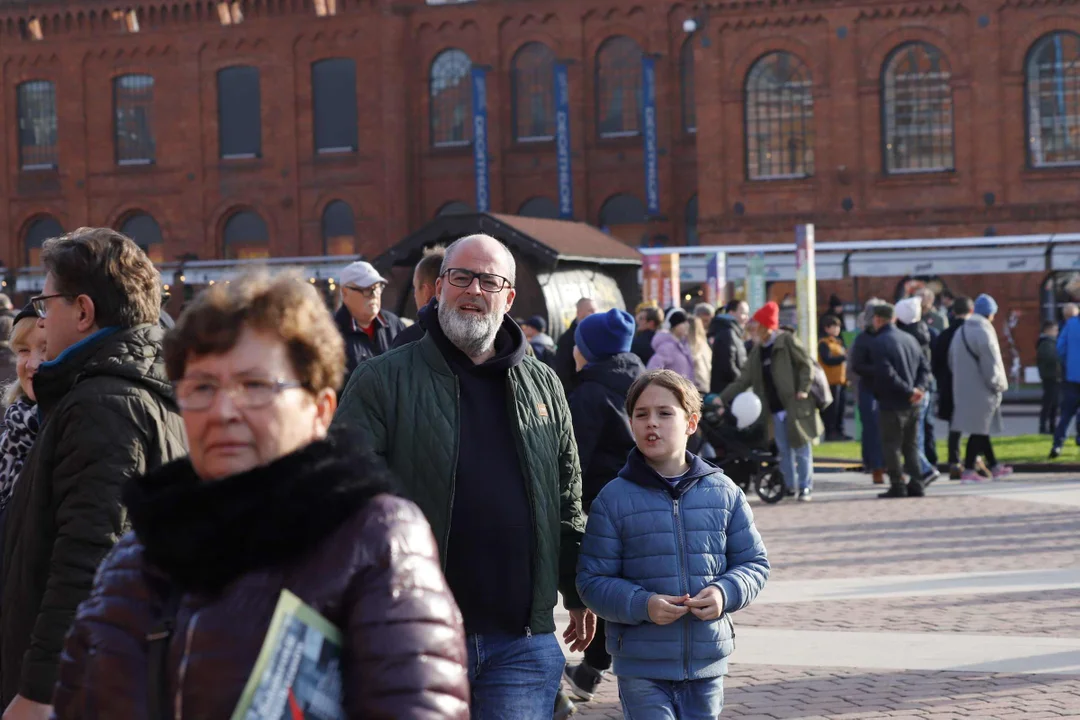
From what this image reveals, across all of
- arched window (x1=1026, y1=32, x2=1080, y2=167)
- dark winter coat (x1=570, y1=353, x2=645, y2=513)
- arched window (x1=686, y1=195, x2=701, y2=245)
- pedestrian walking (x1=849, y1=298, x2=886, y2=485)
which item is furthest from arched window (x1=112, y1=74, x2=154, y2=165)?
dark winter coat (x1=570, y1=353, x2=645, y2=513)

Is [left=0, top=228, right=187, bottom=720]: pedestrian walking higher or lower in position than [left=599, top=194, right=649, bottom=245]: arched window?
lower

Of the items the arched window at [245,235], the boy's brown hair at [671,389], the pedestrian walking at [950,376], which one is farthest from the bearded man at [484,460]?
the arched window at [245,235]

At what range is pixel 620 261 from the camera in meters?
25.5

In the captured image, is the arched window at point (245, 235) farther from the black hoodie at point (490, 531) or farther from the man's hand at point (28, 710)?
the man's hand at point (28, 710)

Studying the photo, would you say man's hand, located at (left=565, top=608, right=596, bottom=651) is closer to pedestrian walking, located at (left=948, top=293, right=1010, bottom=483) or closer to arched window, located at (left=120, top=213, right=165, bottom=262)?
pedestrian walking, located at (left=948, top=293, right=1010, bottom=483)

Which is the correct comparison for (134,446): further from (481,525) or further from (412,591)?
(412,591)

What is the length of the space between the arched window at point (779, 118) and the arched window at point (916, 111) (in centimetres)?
199

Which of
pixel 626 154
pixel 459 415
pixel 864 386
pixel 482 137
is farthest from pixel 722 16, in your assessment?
pixel 459 415

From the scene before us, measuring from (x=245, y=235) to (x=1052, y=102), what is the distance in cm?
2350

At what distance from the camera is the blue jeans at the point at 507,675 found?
430 centimetres

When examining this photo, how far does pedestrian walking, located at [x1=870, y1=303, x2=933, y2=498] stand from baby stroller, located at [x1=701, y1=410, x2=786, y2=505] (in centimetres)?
109

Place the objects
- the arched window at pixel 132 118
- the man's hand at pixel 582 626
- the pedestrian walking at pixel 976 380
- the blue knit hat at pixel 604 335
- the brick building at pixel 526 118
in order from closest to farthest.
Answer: the man's hand at pixel 582 626
the blue knit hat at pixel 604 335
the pedestrian walking at pixel 976 380
the brick building at pixel 526 118
the arched window at pixel 132 118

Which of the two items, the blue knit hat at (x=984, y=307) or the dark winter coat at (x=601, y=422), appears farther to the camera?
the blue knit hat at (x=984, y=307)

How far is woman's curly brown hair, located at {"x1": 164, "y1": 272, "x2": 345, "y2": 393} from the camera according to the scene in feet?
7.79
